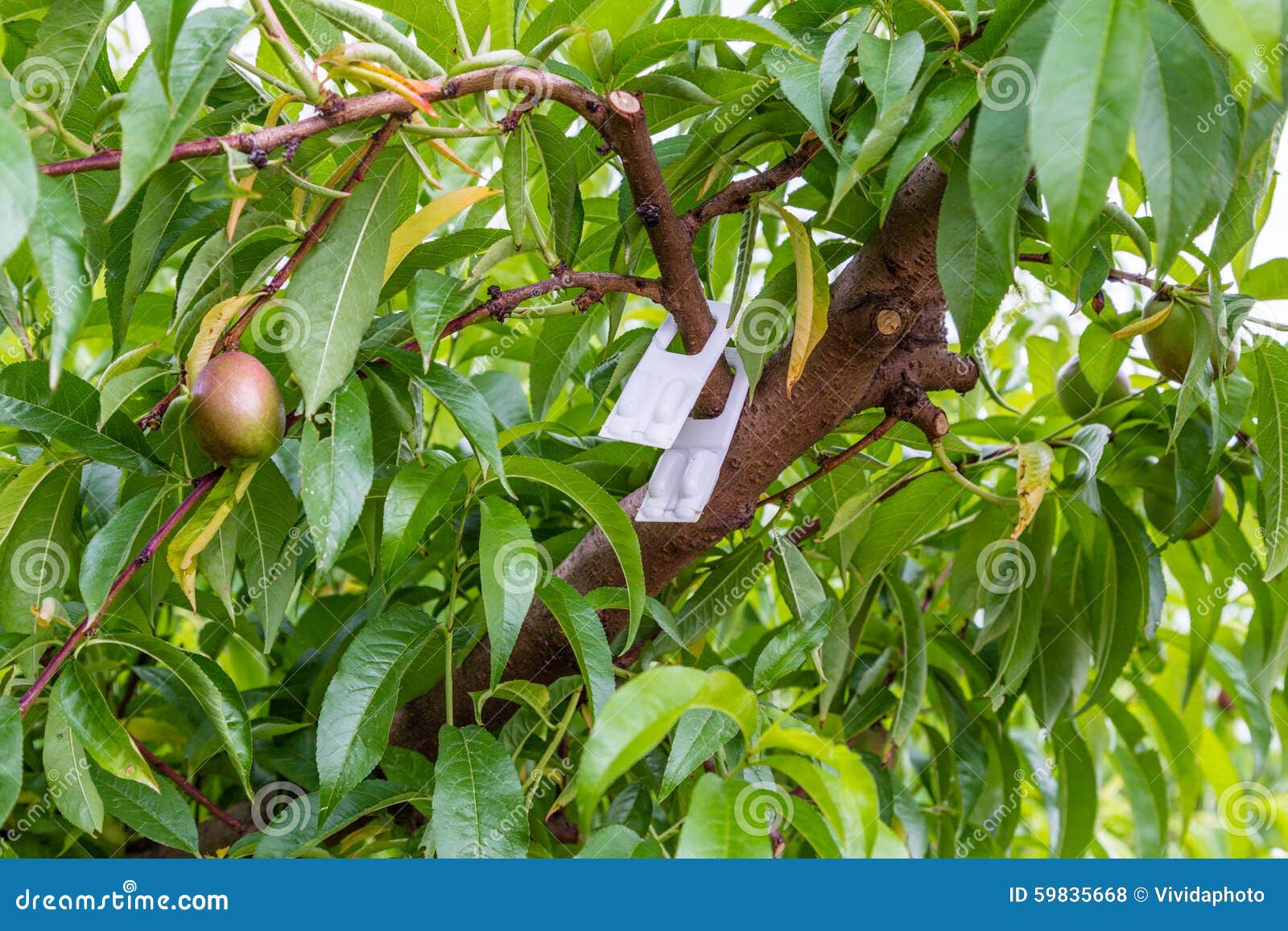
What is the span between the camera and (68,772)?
0.53 meters

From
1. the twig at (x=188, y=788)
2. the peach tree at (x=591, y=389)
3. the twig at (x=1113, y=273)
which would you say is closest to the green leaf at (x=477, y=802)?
the peach tree at (x=591, y=389)

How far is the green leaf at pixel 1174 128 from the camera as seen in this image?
1.34 feet

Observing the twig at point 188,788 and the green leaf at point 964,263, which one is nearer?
the green leaf at point 964,263

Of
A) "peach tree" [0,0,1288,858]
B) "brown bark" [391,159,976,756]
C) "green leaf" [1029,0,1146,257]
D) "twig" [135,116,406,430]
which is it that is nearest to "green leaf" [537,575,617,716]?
"peach tree" [0,0,1288,858]

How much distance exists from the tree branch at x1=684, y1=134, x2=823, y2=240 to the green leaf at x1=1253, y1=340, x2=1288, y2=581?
33 centimetres

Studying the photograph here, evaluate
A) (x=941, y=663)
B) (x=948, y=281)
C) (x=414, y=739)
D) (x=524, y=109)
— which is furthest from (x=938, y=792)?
(x=524, y=109)

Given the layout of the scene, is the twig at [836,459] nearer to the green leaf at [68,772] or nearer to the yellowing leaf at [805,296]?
the yellowing leaf at [805,296]

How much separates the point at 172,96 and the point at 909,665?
62cm

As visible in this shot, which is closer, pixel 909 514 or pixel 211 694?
pixel 211 694

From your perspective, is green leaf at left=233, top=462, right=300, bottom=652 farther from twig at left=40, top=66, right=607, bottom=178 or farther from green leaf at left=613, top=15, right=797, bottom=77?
green leaf at left=613, top=15, right=797, bottom=77

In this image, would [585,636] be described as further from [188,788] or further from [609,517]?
[188,788]

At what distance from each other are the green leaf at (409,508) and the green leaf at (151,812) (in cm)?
21

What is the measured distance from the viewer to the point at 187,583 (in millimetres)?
532

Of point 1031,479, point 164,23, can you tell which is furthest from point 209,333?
point 1031,479
